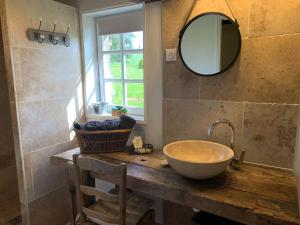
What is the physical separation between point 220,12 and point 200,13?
136 mm

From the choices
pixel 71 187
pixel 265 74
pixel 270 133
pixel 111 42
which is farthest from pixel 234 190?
pixel 111 42

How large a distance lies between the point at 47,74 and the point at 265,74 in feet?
5.48

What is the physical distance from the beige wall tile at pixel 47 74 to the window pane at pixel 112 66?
31 cm

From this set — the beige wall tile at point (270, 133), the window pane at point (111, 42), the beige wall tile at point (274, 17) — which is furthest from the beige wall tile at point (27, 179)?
the beige wall tile at point (274, 17)

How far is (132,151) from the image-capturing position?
179cm

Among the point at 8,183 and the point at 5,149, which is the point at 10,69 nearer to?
the point at 5,149

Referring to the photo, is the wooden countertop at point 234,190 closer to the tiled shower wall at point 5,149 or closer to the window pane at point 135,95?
the window pane at point 135,95

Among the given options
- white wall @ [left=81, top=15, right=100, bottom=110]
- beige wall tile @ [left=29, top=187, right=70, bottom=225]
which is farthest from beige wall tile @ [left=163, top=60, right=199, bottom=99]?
beige wall tile @ [left=29, top=187, right=70, bottom=225]

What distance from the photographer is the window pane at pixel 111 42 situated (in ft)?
7.55

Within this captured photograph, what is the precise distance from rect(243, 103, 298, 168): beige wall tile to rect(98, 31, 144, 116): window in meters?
1.05

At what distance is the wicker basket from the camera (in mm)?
1712

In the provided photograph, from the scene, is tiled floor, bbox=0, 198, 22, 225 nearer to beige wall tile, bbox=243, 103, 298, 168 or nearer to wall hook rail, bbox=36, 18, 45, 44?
wall hook rail, bbox=36, 18, 45, 44

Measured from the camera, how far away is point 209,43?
5.13ft

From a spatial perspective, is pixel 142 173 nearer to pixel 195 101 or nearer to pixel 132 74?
pixel 195 101
